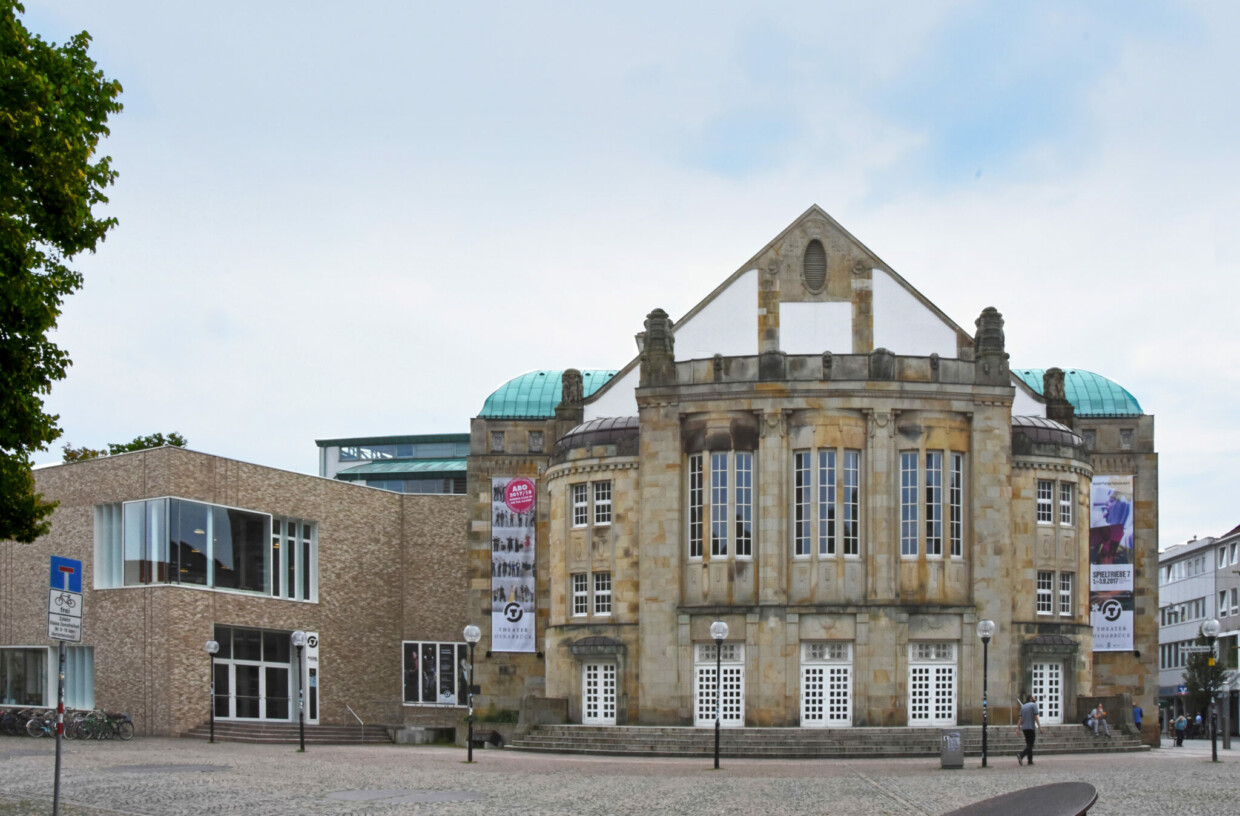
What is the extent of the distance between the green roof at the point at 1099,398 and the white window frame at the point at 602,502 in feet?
63.3

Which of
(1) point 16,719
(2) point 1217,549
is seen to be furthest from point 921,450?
(2) point 1217,549

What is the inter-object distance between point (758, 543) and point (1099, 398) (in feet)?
66.7

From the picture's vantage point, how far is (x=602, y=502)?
5656 centimetres

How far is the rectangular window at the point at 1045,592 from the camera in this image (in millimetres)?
55625

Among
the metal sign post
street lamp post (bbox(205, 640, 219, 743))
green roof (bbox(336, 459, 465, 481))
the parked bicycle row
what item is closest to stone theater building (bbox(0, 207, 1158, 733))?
street lamp post (bbox(205, 640, 219, 743))

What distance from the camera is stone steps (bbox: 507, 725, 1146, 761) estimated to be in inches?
1889

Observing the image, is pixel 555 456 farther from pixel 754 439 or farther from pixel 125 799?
pixel 125 799

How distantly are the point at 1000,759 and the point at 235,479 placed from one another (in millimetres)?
27075

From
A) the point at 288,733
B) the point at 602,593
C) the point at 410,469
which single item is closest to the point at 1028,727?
the point at 602,593

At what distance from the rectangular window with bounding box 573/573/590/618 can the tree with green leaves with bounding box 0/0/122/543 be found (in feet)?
110

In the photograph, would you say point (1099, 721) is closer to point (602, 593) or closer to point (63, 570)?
point (602, 593)

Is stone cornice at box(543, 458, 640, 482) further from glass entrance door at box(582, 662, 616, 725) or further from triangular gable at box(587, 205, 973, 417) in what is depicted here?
glass entrance door at box(582, 662, 616, 725)

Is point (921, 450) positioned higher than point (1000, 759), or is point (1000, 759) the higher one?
point (921, 450)

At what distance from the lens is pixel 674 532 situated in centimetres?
5416
